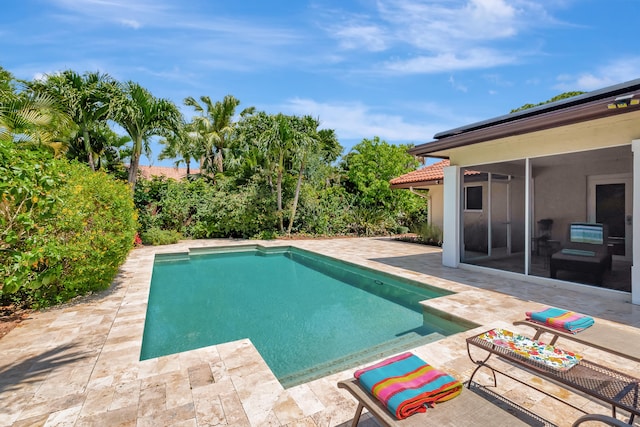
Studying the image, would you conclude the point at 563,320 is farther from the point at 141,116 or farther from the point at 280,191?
the point at 141,116

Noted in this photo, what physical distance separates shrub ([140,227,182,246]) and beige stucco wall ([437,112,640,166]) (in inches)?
496

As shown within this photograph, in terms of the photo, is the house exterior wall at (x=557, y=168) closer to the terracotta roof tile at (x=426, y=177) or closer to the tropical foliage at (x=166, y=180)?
the terracotta roof tile at (x=426, y=177)

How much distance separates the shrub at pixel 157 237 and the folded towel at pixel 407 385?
14339 millimetres

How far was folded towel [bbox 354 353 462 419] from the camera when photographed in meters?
1.98

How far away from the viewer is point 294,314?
6.45 m

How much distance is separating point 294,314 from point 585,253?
22.8ft

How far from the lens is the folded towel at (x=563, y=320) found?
3.21 m

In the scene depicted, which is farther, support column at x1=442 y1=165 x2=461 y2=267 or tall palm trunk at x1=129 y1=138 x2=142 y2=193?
tall palm trunk at x1=129 y1=138 x2=142 y2=193

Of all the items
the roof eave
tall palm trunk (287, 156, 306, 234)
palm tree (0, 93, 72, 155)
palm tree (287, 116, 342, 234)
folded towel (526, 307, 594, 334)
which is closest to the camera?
folded towel (526, 307, 594, 334)

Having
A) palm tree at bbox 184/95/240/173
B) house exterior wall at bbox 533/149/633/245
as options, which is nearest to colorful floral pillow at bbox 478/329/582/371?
house exterior wall at bbox 533/149/633/245

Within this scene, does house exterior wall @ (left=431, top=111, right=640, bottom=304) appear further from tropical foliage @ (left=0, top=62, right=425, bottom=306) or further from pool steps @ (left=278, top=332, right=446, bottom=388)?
tropical foliage @ (left=0, top=62, right=425, bottom=306)

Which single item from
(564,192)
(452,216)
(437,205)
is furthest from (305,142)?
(564,192)

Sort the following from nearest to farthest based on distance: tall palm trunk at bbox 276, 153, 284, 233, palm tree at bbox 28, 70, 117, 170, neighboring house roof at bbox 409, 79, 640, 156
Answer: neighboring house roof at bbox 409, 79, 640, 156, palm tree at bbox 28, 70, 117, 170, tall palm trunk at bbox 276, 153, 284, 233

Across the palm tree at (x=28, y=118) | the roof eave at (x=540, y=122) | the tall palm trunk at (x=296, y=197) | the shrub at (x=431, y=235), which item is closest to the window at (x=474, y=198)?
the shrub at (x=431, y=235)
